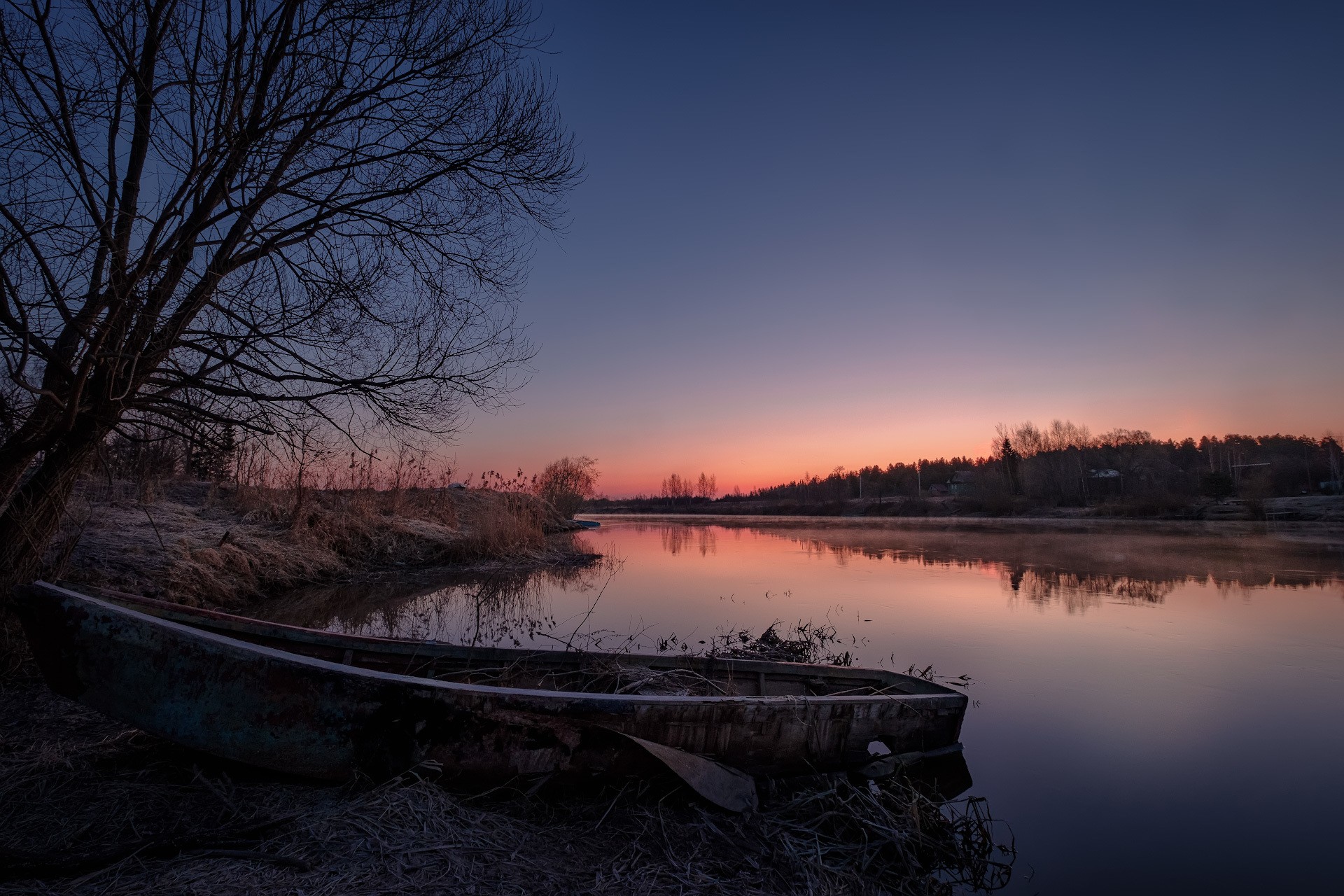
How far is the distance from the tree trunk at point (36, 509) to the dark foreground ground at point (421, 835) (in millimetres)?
1295

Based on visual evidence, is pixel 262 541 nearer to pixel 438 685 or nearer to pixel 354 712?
pixel 354 712

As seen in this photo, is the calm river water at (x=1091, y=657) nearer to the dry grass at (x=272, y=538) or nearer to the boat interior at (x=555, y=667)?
the boat interior at (x=555, y=667)

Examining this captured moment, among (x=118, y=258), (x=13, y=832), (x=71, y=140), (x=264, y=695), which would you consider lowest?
(x=13, y=832)

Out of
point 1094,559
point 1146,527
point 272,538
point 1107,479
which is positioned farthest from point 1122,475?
point 272,538

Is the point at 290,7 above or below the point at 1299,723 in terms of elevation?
above

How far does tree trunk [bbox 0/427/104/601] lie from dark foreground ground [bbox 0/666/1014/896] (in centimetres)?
129

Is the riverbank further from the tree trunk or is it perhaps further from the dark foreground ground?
the dark foreground ground

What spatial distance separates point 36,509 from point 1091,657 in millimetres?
9451

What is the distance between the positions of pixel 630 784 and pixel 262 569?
871 cm

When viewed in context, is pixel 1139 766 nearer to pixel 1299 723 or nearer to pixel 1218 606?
pixel 1299 723

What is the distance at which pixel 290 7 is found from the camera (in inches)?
164

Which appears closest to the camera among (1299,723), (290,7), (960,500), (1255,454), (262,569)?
(290,7)

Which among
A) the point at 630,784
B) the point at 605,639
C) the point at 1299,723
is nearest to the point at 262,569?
the point at 605,639

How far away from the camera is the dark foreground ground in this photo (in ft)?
7.09
